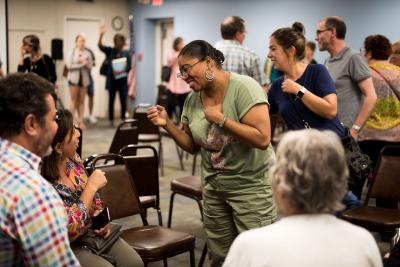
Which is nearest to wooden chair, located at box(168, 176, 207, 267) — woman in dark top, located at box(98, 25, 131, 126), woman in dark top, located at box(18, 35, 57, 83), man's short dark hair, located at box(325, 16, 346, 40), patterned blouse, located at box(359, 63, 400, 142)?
patterned blouse, located at box(359, 63, 400, 142)

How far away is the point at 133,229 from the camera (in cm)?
318

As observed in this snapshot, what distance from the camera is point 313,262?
4.44 ft

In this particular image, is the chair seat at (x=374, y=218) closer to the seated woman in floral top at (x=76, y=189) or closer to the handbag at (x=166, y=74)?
the seated woman in floral top at (x=76, y=189)

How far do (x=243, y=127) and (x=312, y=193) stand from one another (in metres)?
1.11

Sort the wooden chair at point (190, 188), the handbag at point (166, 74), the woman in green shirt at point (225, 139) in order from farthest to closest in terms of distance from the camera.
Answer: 1. the handbag at point (166, 74)
2. the wooden chair at point (190, 188)
3. the woman in green shirt at point (225, 139)

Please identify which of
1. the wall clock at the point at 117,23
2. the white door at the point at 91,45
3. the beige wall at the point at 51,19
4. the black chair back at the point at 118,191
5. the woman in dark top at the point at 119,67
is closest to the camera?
the black chair back at the point at 118,191

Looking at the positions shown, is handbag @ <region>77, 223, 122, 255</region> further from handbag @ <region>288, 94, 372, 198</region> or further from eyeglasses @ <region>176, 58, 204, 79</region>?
handbag @ <region>288, 94, 372, 198</region>

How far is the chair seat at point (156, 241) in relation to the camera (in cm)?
291

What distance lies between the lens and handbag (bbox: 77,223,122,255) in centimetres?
258

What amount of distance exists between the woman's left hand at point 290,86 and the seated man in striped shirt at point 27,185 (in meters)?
1.63

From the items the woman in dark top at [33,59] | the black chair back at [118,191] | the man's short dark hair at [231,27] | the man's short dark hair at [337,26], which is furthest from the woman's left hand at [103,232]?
the woman in dark top at [33,59]

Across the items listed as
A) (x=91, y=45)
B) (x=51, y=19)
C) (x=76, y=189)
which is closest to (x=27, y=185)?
(x=76, y=189)

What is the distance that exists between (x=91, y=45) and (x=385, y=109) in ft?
27.1

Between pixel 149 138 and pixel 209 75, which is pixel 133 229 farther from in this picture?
pixel 149 138
